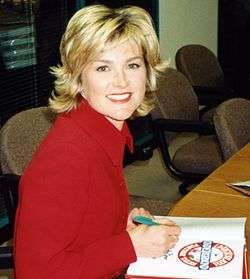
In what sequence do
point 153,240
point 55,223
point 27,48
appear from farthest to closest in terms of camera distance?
1. point 27,48
2. point 153,240
3. point 55,223

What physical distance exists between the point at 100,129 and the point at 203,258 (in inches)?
14.8

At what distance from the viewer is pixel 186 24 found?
17.3 feet

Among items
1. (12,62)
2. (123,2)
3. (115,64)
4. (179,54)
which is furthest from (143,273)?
(123,2)

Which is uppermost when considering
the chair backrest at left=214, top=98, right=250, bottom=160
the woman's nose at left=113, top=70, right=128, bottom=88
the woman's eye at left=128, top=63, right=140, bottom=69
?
the woman's eye at left=128, top=63, right=140, bottom=69

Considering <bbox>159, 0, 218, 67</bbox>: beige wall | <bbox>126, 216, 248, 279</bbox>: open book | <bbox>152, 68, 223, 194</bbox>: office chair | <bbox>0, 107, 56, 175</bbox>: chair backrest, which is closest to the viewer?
<bbox>126, 216, 248, 279</bbox>: open book

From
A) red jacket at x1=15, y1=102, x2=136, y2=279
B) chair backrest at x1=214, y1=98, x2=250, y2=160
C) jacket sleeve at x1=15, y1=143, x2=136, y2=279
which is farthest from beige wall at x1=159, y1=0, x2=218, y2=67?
jacket sleeve at x1=15, y1=143, x2=136, y2=279

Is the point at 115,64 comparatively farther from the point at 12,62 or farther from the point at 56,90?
the point at 12,62

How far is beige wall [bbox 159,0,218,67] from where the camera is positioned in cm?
495

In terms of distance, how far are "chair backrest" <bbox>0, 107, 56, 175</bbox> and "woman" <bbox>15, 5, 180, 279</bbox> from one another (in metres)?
0.58

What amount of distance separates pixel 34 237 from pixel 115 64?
43 cm

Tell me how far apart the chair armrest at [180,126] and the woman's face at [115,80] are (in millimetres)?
1642

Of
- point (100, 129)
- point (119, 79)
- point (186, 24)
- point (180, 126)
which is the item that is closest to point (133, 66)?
point (119, 79)

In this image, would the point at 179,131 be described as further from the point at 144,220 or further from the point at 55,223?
the point at 55,223

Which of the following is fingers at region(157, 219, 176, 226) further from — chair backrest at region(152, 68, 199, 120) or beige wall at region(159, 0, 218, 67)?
beige wall at region(159, 0, 218, 67)
